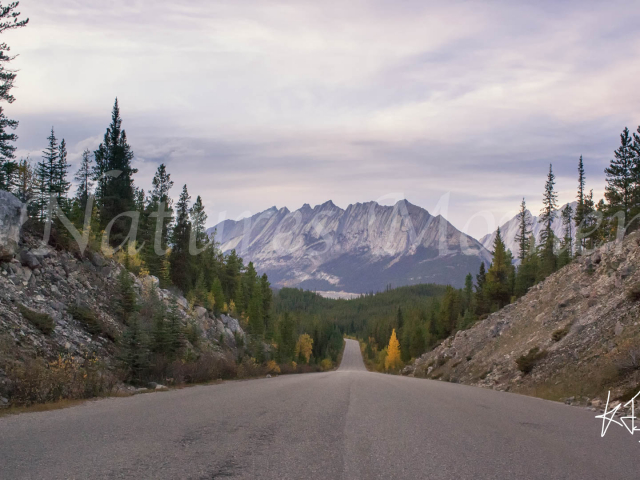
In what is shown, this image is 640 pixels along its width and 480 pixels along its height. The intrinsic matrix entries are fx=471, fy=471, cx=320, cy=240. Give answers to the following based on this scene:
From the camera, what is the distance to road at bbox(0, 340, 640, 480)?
6.14 metres

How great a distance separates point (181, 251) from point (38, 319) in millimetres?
40800

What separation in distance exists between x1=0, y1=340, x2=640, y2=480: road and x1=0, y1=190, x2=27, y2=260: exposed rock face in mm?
12309

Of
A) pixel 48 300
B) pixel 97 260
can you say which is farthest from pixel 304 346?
pixel 48 300

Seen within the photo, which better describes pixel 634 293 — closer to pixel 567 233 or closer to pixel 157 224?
pixel 157 224

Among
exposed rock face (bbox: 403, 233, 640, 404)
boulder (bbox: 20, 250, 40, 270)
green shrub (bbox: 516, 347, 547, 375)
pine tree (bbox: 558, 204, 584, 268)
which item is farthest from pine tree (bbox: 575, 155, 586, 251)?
boulder (bbox: 20, 250, 40, 270)

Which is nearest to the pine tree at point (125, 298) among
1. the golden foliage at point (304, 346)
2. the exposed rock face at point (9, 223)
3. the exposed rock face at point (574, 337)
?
the exposed rock face at point (9, 223)

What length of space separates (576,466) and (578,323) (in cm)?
2171

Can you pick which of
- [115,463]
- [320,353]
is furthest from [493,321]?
[320,353]

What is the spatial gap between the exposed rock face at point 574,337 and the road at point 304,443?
7607 millimetres

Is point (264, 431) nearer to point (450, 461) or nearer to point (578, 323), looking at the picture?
point (450, 461)

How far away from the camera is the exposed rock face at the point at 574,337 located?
18.3 meters

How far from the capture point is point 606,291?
2745 centimetres

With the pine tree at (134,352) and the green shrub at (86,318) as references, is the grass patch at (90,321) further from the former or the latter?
the pine tree at (134,352)

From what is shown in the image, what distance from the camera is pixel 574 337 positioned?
24312mm
